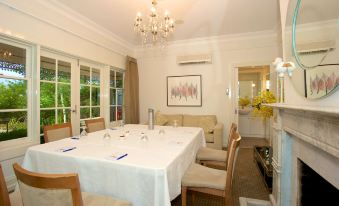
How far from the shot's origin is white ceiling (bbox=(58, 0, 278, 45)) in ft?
9.57

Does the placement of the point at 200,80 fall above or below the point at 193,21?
below

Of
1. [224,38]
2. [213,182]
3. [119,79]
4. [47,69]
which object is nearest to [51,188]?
[213,182]

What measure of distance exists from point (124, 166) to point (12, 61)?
2428mm

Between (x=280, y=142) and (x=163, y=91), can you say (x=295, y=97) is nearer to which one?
(x=280, y=142)

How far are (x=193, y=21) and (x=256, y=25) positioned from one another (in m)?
1.31

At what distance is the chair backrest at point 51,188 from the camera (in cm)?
89

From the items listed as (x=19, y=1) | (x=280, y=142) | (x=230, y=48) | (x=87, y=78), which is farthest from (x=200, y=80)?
(x=19, y=1)

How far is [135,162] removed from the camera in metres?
1.36

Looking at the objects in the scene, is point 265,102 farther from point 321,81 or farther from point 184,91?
point 184,91

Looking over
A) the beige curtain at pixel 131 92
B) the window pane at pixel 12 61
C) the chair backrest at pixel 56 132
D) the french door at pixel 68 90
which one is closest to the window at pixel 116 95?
the beige curtain at pixel 131 92

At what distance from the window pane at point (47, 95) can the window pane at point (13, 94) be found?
0.24 metres

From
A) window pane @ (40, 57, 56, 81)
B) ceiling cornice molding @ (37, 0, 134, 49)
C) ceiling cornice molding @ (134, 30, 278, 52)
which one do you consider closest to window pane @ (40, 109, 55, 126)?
window pane @ (40, 57, 56, 81)

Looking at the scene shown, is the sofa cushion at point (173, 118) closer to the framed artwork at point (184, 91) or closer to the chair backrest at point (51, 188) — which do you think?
the framed artwork at point (184, 91)

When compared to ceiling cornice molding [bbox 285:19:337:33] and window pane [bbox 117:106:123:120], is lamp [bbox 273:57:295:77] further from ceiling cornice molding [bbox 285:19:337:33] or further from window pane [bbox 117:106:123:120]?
window pane [bbox 117:106:123:120]
